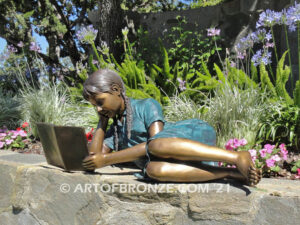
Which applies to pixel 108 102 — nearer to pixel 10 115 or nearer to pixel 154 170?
pixel 154 170

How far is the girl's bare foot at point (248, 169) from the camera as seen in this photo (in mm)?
1725

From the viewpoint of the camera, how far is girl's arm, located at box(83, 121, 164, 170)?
2.07 m

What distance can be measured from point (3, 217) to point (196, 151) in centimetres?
201

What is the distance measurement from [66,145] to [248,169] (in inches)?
42.7

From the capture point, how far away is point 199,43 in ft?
16.6

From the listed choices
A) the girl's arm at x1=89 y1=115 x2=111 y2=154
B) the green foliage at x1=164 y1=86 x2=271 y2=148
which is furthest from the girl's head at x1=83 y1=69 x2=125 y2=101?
the green foliage at x1=164 y1=86 x2=271 y2=148

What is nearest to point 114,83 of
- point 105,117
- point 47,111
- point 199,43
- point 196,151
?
point 105,117

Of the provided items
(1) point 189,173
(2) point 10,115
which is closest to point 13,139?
(2) point 10,115

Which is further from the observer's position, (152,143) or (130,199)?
(130,199)

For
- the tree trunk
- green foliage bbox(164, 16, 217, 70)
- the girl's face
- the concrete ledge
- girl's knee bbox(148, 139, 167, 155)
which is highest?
the tree trunk

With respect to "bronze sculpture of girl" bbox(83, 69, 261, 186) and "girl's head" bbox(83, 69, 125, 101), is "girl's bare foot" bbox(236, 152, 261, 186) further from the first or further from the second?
"girl's head" bbox(83, 69, 125, 101)

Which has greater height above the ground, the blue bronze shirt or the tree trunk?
the tree trunk

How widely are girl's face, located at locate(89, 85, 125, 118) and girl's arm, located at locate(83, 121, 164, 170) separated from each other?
261mm

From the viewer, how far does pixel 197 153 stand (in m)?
1.83
